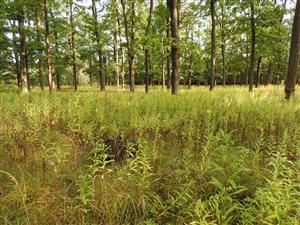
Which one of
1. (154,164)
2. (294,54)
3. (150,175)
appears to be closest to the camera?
(150,175)

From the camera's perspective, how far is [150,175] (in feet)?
8.16

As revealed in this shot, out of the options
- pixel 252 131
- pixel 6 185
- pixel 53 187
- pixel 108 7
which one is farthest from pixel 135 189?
pixel 108 7

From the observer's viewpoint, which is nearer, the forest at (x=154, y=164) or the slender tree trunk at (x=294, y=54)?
the forest at (x=154, y=164)

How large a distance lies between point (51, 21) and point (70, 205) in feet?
76.7

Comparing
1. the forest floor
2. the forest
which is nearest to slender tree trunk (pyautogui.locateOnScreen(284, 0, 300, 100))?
the forest

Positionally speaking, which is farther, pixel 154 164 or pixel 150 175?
pixel 154 164

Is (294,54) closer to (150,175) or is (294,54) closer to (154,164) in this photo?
(154,164)

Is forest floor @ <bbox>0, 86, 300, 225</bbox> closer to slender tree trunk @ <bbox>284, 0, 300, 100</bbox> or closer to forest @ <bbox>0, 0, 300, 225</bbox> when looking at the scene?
forest @ <bbox>0, 0, 300, 225</bbox>

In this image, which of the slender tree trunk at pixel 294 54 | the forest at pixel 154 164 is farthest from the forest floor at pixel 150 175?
the slender tree trunk at pixel 294 54

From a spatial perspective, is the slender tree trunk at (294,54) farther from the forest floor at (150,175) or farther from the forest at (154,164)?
the forest floor at (150,175)

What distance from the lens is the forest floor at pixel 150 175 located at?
6.27 ft

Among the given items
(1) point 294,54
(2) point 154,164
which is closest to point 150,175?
(2) point 154,164

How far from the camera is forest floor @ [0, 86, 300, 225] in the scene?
1.91 meters

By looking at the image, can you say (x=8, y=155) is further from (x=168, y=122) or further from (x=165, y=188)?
(x=168, y=122)
